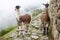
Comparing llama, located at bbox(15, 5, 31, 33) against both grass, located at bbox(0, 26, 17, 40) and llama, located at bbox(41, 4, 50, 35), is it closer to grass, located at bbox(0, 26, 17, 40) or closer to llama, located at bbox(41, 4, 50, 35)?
llama, located at bbox(41, 4, 50, 35)

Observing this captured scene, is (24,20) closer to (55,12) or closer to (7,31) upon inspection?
(55,12)

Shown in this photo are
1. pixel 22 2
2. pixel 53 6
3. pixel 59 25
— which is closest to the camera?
pixel 59 25

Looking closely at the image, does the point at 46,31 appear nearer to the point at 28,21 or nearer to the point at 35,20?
the point at 28,21

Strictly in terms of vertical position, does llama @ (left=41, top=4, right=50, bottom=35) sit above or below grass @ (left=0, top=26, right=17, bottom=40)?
above

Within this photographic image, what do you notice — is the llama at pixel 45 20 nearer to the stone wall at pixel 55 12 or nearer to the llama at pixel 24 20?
the llama at pixel 24 20

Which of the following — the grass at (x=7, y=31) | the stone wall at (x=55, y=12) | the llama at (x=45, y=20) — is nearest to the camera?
the stone wall at (x=55, y=12)

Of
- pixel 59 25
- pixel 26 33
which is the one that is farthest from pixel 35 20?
pixel 59 25

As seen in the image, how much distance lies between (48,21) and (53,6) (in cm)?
186

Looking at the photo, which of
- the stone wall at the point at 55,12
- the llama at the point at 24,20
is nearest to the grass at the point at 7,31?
the llama at the point at 24,20

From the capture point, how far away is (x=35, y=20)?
1892cm

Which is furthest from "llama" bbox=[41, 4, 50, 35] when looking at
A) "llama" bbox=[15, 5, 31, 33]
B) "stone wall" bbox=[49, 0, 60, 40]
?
"stone wall" bbox=[49, 0, 60, 40]

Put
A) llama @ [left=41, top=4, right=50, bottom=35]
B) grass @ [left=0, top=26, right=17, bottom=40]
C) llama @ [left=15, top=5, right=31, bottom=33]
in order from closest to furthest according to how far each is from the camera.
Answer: llama @ [left=41, top=4, right=50, bottom=35] < llama @ [left=15, top=5, right=31, bottom=33] < grass @ [left=0, top=26, right=17, bottom=40]

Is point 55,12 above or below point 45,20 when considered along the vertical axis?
above

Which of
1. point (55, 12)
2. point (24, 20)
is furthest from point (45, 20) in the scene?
point (55, 12)
